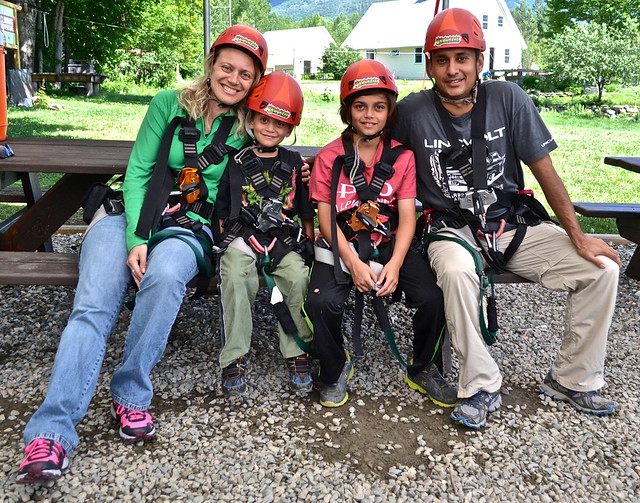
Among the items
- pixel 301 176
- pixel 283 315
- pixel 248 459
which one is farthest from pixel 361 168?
pixel 248 459

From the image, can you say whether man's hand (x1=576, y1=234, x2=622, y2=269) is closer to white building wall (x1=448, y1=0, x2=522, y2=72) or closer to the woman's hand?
the woman's hand

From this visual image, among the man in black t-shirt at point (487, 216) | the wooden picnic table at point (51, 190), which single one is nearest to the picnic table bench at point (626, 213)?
the man in black t-shirt at point (487, 216)

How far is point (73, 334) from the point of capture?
10.3ft

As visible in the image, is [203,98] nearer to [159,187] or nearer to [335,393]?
[159,187]

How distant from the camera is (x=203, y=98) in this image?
375 cm

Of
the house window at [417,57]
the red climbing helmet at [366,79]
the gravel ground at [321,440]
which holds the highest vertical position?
the house window at [417,57]

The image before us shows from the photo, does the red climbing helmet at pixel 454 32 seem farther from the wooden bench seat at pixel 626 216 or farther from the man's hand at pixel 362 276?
the wooden bench seat at pixel 626 216

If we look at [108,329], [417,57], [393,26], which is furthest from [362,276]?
[393,26]

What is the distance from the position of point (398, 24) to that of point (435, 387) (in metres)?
77.8

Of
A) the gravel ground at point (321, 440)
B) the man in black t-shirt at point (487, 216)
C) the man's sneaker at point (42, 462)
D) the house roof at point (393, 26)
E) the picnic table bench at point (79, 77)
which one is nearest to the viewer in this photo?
the man's sneaker at point (42, 462)

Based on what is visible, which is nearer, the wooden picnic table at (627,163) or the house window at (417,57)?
the wooden picnic table at (627,163)

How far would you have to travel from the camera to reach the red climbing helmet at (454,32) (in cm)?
364

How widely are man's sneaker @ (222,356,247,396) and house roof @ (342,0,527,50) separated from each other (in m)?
70.3

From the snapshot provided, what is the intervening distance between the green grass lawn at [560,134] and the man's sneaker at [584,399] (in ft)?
13.7
